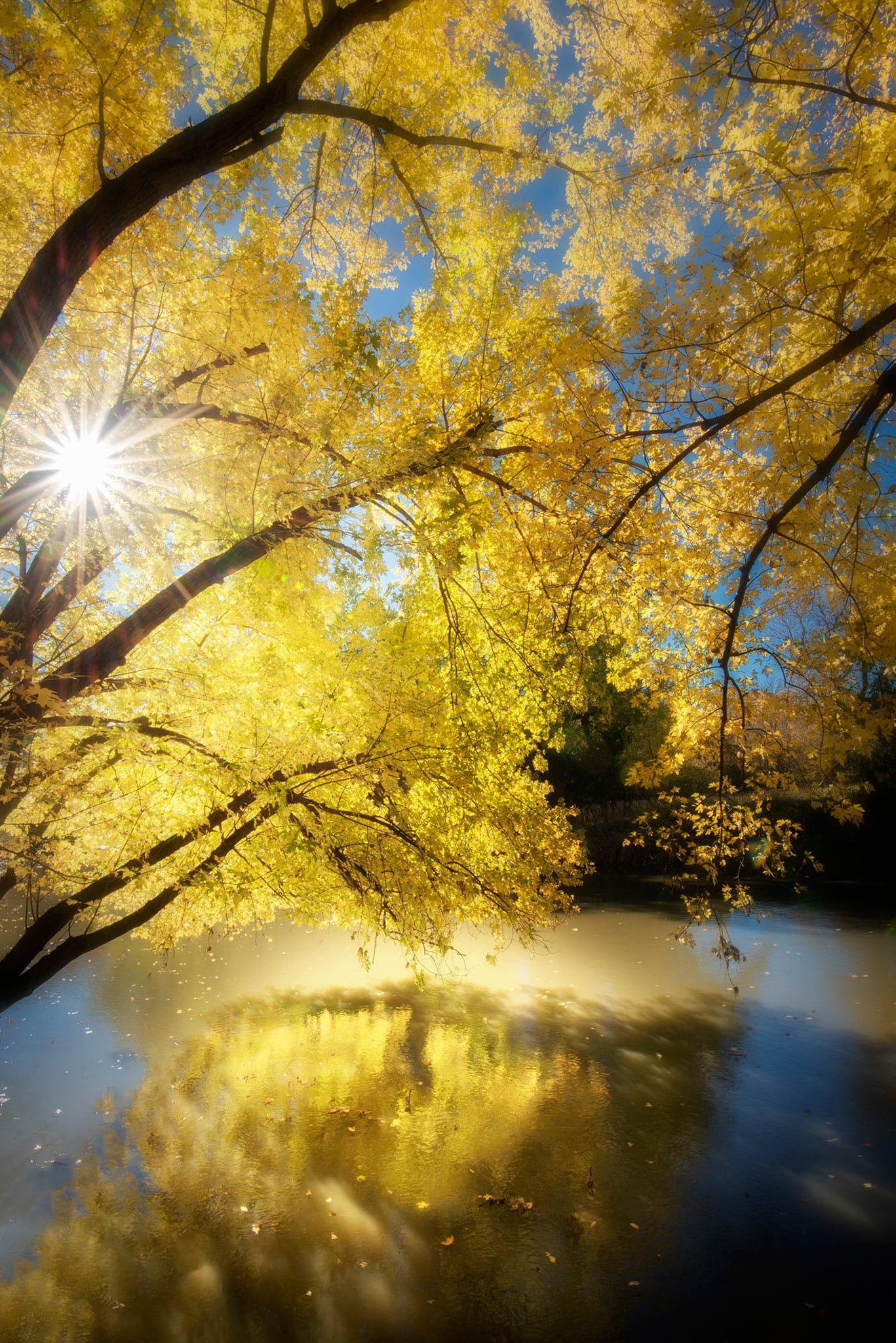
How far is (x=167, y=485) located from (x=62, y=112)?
7.50 ft

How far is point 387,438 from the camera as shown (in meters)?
4.08

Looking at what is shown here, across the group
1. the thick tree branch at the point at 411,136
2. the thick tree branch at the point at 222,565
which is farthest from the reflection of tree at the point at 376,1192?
the thick tree branch at the point at 411,136

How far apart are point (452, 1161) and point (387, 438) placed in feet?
22.3

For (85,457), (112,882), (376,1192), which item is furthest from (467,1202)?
(85,457)

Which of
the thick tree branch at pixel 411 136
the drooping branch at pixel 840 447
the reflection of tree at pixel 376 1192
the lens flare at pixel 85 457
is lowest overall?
the reflection of tree at pixel 376 1192

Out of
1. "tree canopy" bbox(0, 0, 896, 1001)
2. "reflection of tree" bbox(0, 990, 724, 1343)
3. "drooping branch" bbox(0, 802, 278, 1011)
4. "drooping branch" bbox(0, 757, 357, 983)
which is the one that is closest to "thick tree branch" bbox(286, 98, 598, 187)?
"tree canopy" bbox(0, 0, 896, 1001)

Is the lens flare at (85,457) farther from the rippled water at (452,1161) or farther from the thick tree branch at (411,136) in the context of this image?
the rippled water at (452,1161)

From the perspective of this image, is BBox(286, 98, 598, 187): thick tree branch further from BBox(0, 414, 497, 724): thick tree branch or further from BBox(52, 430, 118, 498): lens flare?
BBox(52, 430, 118, 498): lens flare

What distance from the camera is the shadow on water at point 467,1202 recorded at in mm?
4324

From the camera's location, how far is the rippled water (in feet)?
14.4

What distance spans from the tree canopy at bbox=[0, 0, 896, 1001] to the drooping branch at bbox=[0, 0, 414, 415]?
17mm

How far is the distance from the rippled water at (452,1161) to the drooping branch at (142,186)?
6.18 meters

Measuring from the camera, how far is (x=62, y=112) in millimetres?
3754

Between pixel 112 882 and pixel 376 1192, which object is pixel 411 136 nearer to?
pixel 112 882
